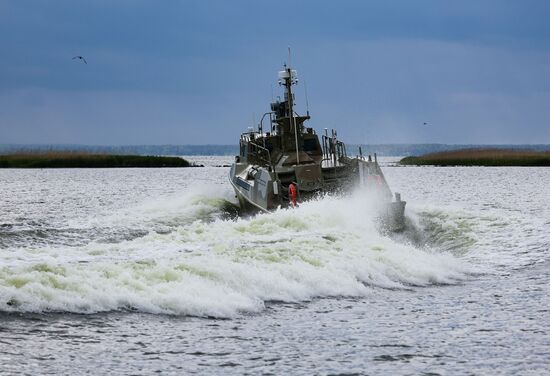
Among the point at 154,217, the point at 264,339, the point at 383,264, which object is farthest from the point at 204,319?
the point at 154,217

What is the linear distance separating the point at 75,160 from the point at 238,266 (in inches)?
3763

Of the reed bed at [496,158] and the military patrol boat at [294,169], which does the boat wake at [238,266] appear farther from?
the reed bed at [496,158]

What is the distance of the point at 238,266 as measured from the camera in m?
15.3

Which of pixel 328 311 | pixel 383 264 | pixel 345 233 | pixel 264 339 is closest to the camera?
pixel 264 339

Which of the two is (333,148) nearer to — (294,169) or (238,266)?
(294,169)

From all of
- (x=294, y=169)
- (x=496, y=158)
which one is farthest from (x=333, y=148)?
(x=496, y=158)

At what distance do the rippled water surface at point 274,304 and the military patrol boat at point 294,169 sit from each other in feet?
10.7

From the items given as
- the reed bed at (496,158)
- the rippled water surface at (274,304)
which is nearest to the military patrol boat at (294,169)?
the rippled water surface at (274,304)

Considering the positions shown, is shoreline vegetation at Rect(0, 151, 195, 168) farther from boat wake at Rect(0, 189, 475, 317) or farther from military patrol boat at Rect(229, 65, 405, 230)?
boat wake at Rect(0, 189, 475, 317)

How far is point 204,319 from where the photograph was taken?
12.5m

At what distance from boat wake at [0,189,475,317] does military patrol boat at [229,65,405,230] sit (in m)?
1.12

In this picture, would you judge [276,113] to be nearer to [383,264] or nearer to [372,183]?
[372,183]

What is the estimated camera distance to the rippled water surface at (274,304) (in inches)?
406

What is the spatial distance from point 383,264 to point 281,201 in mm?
9222
